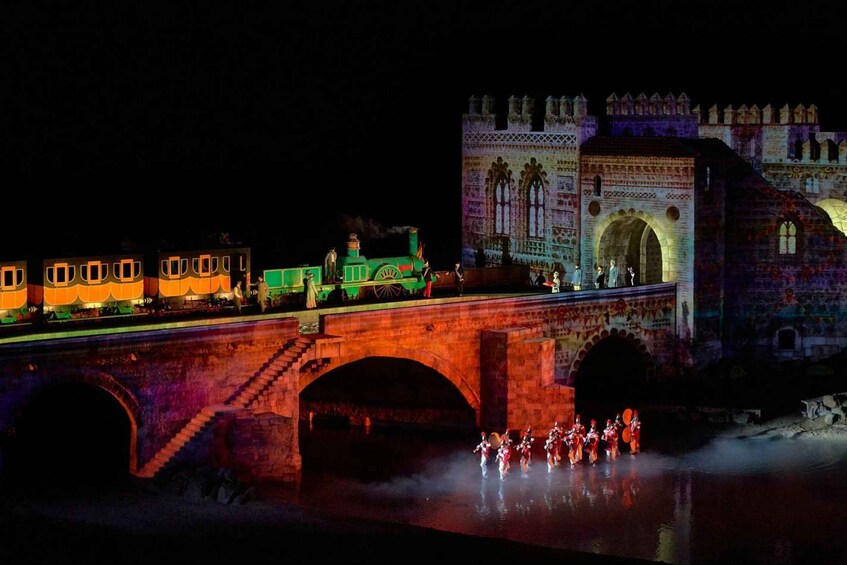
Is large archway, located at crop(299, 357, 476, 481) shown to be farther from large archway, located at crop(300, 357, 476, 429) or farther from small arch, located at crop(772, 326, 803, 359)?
small arch, located at crop(772, 326, 803, 359)

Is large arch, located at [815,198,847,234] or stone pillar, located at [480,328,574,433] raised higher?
large arch, located at [815,198,847,234]

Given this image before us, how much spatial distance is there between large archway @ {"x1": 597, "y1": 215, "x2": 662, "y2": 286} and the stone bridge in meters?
3.36

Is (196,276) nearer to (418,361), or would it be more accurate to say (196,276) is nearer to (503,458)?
(418,361)

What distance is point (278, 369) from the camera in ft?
186

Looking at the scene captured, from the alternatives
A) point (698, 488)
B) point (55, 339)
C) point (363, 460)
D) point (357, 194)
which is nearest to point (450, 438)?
point (363, 460)

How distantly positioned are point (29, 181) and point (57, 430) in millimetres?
25322

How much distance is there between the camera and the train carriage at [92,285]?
185ft

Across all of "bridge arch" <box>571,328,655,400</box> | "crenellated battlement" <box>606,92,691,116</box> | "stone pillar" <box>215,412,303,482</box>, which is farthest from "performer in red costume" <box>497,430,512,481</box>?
"crenellated battlement" <box>606,92,691,116</box>

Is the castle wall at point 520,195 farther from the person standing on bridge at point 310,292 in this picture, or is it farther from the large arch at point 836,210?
the person standing on bridge at point 310,292

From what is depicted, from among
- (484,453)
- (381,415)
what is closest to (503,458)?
(484,453)

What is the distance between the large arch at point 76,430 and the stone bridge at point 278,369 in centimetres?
6

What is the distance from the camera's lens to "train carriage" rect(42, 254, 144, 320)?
5637 cm

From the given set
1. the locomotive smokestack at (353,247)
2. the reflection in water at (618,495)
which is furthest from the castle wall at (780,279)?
the locomotive smokestack at (353,247)

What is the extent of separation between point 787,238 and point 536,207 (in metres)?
8.77
